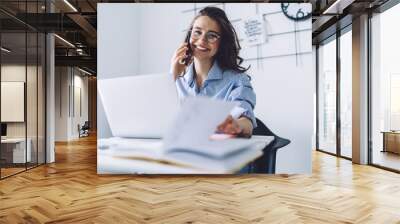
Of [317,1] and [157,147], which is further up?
[317,1]

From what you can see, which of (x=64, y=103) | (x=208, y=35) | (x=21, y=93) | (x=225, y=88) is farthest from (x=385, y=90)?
(x=64, y=103)

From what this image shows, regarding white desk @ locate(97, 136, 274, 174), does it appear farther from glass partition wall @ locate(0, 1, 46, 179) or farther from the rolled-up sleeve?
glass partition wall @ locate(0, 1, 46, 179)

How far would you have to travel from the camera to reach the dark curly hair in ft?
20.3

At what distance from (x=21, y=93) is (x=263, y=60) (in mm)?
4365

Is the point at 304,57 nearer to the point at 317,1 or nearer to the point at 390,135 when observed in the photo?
the point at 317,1

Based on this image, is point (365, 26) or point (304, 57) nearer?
point (304, 57)

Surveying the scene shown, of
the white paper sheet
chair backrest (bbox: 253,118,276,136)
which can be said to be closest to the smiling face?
the white paper sheet

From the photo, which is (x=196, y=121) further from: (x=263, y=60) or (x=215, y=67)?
(x=263, y=60)

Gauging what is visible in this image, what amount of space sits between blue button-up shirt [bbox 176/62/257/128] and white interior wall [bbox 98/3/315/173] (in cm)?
15

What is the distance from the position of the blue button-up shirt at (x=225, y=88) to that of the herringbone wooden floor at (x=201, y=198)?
1.15 m

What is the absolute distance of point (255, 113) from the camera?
20.4ft

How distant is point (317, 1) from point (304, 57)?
74.9 inches

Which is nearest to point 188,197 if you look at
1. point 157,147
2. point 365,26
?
point 157,147

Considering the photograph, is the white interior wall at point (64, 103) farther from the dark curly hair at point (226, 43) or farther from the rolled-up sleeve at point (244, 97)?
the rolled-up sleeve at point (244, 97)
